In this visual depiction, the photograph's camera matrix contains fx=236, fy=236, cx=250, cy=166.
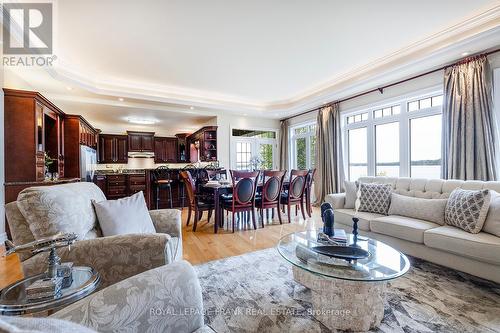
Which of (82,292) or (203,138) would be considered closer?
(82,292)

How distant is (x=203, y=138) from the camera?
23.3 ft

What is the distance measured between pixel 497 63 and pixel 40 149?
278 inches

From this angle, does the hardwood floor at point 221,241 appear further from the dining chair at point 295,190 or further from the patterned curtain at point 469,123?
the patterned curtain at point 469,123

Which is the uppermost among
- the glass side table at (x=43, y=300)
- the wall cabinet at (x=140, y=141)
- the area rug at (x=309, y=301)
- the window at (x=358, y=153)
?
the wall cabinet at (x=140, y=141)

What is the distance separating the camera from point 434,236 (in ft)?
7.53

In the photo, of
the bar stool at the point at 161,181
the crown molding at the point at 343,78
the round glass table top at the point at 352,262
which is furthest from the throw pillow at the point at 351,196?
the bar stool at the point at 161,181

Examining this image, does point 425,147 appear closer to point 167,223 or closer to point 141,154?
point 167,223

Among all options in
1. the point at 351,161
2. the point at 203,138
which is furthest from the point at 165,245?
the point at 203,138

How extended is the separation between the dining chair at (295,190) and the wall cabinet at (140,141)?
5857mm

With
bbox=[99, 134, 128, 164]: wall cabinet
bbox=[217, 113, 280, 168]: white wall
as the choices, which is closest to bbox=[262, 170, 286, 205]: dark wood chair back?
bbox=[217, 113, 280, 168]: white wall

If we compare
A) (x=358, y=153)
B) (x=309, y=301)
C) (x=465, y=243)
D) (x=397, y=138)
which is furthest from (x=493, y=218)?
(x=358, y=153)

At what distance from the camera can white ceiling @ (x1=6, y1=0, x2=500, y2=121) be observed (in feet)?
8.87

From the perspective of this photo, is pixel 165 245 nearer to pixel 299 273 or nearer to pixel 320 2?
pixel 299 273

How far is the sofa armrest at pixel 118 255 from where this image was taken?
1369 millimetres
